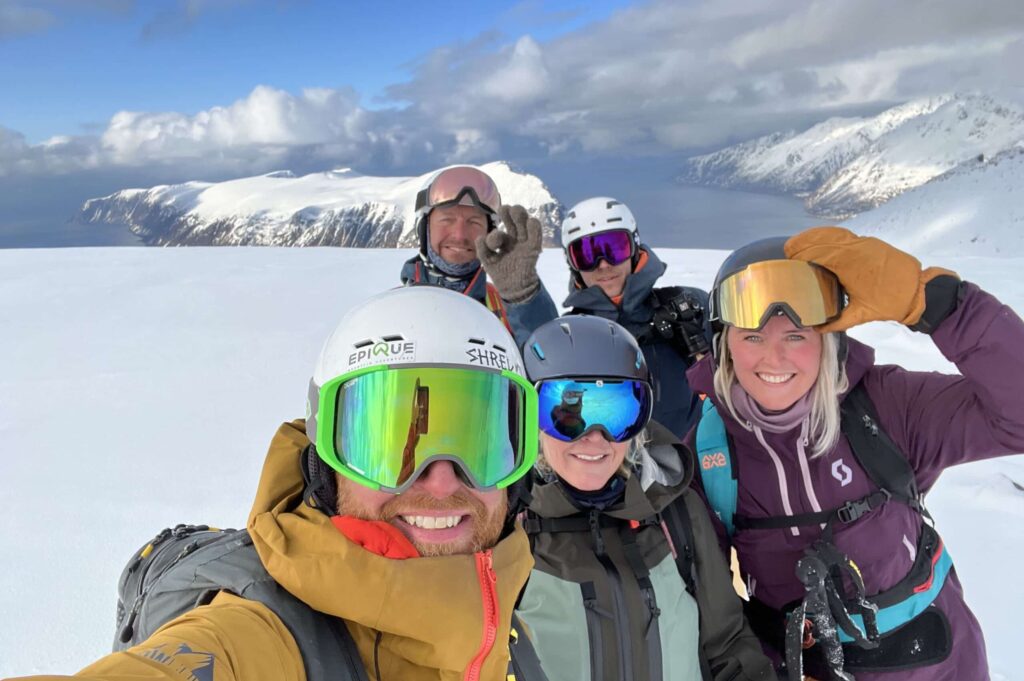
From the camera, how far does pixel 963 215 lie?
33.9 meters

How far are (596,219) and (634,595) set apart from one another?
2.40 metres

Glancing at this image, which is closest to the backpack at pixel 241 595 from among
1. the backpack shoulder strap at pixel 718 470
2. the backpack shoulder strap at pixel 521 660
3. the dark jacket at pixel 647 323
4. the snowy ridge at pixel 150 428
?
the backpack shoulder strap at pixel 521 660

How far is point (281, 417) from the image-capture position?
573cm

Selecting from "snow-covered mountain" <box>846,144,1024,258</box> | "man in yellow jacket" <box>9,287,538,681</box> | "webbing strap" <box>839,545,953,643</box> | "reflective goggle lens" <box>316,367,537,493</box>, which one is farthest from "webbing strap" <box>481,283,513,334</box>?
"snow-covered mountain" <box>846,144,1024,258</box>

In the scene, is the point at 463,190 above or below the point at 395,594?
above

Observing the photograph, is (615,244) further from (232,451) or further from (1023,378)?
(232,451)

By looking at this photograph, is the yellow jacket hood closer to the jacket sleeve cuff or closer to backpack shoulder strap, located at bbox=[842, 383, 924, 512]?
backpack shoulder strap, located at bbox=[842, 383, 924, 512]

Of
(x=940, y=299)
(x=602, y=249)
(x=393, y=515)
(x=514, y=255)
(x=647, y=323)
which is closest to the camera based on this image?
(x=393, y=515)

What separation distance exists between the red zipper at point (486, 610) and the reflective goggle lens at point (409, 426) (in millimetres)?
197

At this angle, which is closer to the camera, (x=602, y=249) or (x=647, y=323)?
(x=647, y=323)

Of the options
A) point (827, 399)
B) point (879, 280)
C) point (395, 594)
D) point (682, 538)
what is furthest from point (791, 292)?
point (395, 594)

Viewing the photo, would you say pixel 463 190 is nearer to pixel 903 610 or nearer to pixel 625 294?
pixel 625 294

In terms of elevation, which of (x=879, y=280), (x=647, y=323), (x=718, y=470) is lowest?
(x=718, y=470)

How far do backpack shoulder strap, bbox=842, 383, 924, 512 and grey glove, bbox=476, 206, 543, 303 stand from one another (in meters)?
1.73
